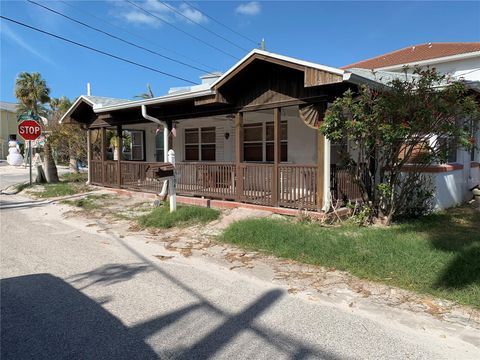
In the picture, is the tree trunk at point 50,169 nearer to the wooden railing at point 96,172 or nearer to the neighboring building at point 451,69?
the wooden railing at point 96,172

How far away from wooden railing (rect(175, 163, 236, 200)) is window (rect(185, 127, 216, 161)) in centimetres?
311

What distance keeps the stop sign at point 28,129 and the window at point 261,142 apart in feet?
26.9

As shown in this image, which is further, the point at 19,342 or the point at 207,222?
the point at 207,222

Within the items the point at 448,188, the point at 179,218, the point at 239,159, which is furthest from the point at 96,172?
the point at 448,188

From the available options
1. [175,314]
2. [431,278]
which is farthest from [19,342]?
[431,278]

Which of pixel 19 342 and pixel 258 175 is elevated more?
pixel 258 175

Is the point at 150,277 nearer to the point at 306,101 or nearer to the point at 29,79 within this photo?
the point at 306,101

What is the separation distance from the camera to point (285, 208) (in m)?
8.88

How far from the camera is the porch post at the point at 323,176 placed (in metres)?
8.10

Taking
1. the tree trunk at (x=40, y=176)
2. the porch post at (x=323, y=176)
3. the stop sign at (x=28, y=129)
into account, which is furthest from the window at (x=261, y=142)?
the tree trunk at (x=40, y=176)

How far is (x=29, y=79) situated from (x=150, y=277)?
26792 mm

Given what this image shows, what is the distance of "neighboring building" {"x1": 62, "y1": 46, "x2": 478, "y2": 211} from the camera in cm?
816

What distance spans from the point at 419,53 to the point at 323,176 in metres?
14.7

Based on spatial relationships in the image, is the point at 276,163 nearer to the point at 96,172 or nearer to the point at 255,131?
the point at 255,131
